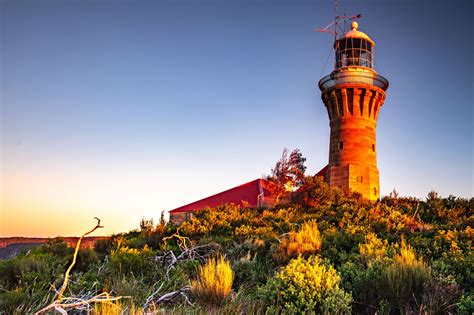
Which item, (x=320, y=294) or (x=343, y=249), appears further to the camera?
(x=343, y=249)

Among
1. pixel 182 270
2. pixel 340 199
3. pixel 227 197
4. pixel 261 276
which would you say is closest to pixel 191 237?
pixel 182 270

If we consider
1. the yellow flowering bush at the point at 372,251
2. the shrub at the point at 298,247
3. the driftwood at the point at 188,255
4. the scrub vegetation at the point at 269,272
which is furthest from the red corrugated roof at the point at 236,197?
the yellow flowering bush at the point at 372,251

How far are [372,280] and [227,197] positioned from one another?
2047 cm

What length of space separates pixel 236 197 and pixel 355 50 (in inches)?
485

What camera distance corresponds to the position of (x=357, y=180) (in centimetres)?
2197

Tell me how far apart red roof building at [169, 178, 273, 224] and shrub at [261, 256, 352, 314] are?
59.5ft

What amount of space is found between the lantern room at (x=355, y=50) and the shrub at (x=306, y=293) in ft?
64.6

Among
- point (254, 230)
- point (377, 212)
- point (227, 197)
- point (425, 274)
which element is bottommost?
point (425, 274)

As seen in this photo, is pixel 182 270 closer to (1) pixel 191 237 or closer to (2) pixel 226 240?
(2) pixel 226 240

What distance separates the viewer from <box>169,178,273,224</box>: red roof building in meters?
24.6

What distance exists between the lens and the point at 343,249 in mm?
9516

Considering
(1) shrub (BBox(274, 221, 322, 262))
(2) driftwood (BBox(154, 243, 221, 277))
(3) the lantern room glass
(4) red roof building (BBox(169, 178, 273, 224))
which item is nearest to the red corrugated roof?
(4) red roof building (BBox(169, 178, 273, 224))

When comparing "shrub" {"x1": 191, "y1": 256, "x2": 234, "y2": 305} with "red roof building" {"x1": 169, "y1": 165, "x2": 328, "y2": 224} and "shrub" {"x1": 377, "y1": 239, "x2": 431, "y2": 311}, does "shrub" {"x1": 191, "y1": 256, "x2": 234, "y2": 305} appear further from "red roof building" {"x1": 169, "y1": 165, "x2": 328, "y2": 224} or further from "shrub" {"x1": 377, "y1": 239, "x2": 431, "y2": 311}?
"red roof building" {"x1": 169, "y1": 165, "x2": 328, "y2": 224}

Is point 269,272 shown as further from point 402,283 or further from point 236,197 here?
point 236,197
